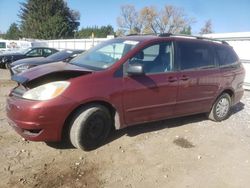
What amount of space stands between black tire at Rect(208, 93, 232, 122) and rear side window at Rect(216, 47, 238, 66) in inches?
28.4

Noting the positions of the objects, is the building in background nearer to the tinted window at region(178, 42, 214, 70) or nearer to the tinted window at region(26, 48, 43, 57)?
the tinted window at region(178, 42, 214, 70)

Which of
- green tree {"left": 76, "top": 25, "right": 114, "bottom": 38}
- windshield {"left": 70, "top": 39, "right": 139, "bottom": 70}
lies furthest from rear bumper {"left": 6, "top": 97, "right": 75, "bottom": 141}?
green tree {"left": 76, "top": 25, "right": 114, "bottom": 38}

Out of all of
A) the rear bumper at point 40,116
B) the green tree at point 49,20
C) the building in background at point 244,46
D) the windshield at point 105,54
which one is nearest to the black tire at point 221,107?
the windshield at point 105,54

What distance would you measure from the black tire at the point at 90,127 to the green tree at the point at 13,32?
233 ft

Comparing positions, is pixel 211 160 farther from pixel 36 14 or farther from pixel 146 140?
pixel 36 14

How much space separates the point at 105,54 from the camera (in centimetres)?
494

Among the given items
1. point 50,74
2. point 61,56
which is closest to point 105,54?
point 50,74

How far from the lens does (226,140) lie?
17.4 feet

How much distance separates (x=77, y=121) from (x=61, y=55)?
7730 mm

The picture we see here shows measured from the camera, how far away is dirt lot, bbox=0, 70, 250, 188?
11.9ft

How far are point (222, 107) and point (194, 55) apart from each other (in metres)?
1.58

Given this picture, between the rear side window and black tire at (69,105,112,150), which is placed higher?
the rear side window

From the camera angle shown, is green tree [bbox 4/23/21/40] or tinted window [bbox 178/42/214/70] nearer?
tinted window [bbox 178/42/214/70]

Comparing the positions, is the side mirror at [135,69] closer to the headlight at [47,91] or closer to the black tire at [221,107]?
the headlight at [47,91]
